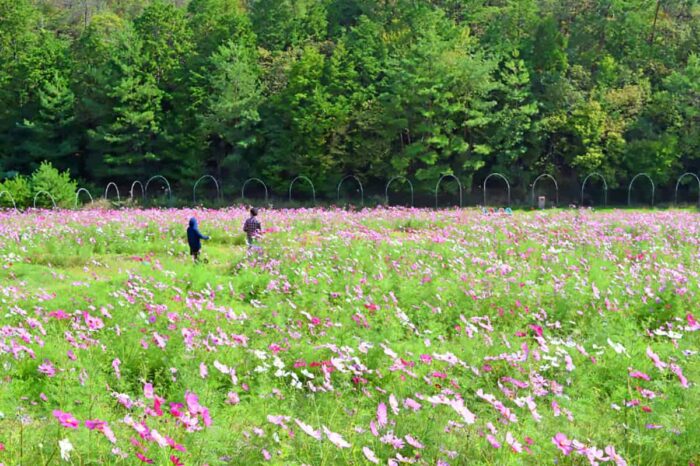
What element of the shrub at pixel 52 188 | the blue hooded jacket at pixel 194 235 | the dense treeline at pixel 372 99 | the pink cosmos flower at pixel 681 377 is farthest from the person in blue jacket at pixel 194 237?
the dense treeline at pixel 372 99

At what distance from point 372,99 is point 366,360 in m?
32.3

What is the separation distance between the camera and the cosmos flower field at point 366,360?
2916 mm

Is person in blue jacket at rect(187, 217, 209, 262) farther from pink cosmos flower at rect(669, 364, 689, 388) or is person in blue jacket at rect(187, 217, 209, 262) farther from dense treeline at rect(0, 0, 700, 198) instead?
dense treeline at rect(0, 0, 700, 198)

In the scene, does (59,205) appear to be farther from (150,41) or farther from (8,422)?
(8,422)

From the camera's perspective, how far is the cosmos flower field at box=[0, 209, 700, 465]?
9.57 feet

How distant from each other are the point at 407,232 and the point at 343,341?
10.6m

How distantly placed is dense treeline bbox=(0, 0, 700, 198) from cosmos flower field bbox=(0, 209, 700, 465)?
77.8 feet

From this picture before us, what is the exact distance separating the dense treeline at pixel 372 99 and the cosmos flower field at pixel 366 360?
934 inches

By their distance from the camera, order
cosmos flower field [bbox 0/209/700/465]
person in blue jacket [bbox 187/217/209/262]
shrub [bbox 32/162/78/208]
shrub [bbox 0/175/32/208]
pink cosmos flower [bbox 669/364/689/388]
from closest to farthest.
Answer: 1. cosmos flower field [bbox 0/209/700/465]
2. pink cosmos flower [bbox 669/364/689/388]
3. person in blue jacket [bbox 187/217/209/262]
4. shrub [bbox 0/175/32/208]
5. shrub [bbox 32/162/78/208]

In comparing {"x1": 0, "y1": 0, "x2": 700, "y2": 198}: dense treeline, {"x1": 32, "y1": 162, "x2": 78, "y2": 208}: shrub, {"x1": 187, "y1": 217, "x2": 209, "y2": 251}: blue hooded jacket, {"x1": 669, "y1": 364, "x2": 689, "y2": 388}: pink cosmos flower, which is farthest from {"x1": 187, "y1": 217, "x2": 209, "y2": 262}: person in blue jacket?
{"x1": 0, "y1": 0, "x2": 700, "y2": 198}: dense treeline

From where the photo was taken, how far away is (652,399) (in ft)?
12.2

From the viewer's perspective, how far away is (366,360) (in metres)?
4.69

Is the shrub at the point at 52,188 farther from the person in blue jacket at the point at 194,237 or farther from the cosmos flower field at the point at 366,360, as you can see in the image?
the cosmos flower field at the point at 366,360

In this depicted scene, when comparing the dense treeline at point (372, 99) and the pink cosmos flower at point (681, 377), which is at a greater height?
the dense treeline at point (372, 99)
